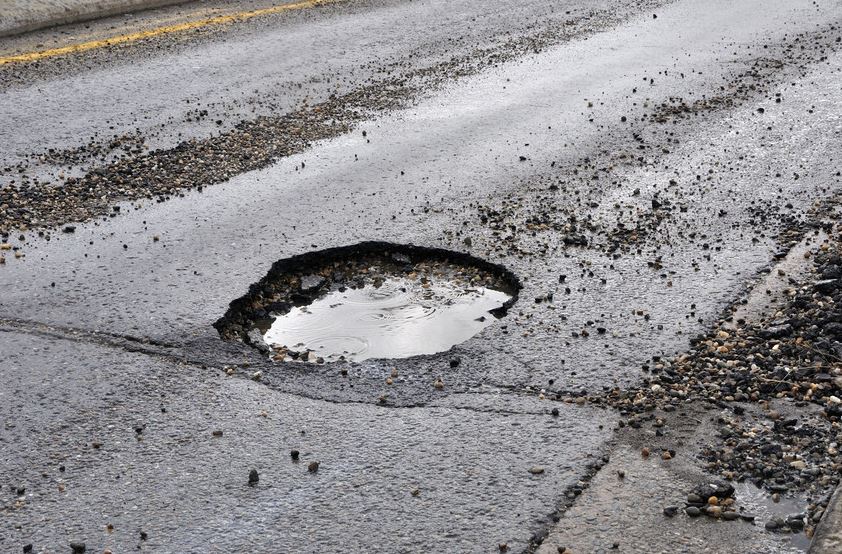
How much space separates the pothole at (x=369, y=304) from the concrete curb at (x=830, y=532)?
6.11 feet

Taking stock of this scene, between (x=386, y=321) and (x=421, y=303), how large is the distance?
0.82 feet

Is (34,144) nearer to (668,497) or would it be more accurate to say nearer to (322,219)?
(322,219)

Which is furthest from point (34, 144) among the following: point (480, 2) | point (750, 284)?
point (480, 2)

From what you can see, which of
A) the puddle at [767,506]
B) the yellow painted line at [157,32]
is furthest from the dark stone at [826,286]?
the yellow painted line at [157,32]

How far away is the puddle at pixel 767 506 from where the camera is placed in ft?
11.3

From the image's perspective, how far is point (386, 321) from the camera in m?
5.14

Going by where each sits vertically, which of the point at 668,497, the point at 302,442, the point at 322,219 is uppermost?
the point at 322,219

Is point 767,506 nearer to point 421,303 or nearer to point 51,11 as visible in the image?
point 421,303

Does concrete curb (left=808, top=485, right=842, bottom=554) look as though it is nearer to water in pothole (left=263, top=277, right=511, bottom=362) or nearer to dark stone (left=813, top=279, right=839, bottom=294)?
dark stone (left=813, top=279, right=839, bottom=294)

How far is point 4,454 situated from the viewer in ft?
13.2

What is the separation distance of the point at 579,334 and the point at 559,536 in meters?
1.52

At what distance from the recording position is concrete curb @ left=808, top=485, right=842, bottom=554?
10.9 ft

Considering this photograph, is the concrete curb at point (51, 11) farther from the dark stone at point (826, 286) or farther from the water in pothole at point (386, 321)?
the dark stone at point (826, 286)

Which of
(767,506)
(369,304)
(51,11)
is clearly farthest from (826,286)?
(51,11)
